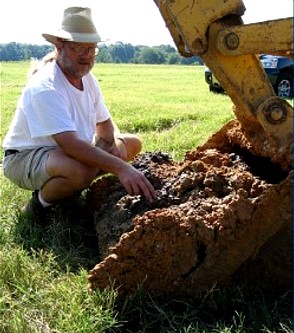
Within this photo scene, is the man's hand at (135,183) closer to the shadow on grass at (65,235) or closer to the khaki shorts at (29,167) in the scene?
the shadow on grass at (65,235)

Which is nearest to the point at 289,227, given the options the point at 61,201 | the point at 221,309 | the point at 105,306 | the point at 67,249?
the point at 221,309

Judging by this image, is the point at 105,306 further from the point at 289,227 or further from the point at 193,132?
the point at 193,132

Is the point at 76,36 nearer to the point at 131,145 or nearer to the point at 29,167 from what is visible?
the point at 29,167

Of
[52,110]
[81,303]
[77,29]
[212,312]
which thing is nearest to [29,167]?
[52,110]

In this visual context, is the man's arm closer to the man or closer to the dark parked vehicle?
the man

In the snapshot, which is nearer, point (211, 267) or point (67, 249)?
point (211, 267)

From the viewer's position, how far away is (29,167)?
418 cm

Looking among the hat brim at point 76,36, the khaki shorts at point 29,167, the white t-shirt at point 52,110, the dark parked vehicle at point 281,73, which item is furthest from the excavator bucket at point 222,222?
the dark parked vehicle at point 281,73

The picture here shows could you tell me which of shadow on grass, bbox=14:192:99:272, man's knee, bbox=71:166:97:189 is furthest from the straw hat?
shadow on grass, bbox=14:192:99:272

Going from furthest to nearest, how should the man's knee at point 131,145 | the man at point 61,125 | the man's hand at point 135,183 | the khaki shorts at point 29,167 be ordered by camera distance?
the man's knee at point 131,145
the khaki shorts at point 29,167
the man at point 61,125
the man's hand at point 135,183

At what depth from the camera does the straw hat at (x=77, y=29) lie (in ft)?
13.0

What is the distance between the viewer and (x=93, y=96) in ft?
14.7

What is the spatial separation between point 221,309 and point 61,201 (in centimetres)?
158

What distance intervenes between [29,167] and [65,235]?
0.55m
